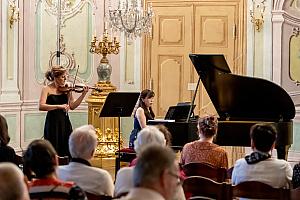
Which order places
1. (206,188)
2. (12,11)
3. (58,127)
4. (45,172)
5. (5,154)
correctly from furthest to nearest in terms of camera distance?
(12,11) < (58,127) < (5,154) < (206,188) < (45,172)

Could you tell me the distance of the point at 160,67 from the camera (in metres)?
9.73

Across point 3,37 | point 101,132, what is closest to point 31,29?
point 3,37

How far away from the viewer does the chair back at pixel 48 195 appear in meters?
3.09

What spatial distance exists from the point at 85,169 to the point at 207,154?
1.38 m

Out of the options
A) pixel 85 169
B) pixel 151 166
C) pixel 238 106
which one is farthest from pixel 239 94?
pixel 151 166

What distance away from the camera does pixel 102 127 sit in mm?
8891

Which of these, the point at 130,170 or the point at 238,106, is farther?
the point at 238,106

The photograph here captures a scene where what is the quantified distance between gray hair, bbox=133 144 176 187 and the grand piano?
4183 mm

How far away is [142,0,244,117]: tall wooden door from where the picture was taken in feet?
30.8

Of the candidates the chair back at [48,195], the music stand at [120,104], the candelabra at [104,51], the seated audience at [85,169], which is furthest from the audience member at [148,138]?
the candelabra at [104,51]

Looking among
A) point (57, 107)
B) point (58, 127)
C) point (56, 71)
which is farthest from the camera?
point (58, 127)

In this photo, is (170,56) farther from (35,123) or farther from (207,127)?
(207,127)

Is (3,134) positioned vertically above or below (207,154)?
above

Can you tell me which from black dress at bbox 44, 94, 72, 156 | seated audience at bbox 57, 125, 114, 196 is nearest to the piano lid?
black dress at bbox 44, 94, 72, 156
